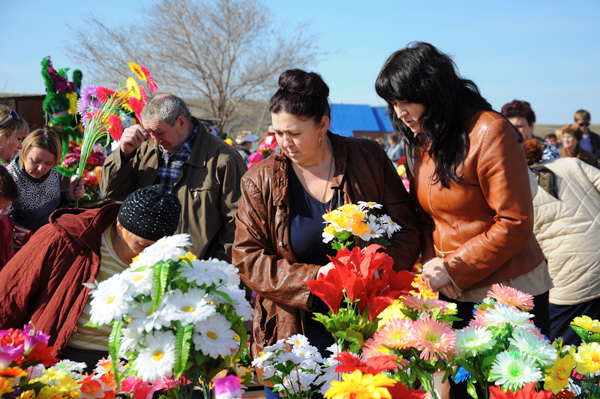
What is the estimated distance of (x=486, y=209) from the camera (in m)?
1.83

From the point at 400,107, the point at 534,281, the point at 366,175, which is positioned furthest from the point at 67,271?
the point at 534,281

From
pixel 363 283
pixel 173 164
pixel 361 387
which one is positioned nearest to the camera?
pixel 361 387

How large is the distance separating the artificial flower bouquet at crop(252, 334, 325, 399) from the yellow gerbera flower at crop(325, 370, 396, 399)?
354 millimetres

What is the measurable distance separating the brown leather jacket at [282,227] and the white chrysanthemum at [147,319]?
2.97ft

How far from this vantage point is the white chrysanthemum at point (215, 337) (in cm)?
93

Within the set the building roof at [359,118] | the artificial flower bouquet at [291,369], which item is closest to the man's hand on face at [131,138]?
the artificial flower bouquet at [291,369]

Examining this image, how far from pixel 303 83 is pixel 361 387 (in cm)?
130

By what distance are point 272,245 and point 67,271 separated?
2.62 feet

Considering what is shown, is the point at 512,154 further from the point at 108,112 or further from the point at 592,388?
the point at 108,112

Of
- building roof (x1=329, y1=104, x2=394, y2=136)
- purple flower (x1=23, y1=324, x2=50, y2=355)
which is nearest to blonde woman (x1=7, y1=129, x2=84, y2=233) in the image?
purple flower (x1=23, y1=324, x2=50, y2=355)

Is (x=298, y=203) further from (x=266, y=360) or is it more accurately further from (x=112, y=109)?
(x=112, y=109)

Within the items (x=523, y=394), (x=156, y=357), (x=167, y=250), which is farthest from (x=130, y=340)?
(x=523, y=394)

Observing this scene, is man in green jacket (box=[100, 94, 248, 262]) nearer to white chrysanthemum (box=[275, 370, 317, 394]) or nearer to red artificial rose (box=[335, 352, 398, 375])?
white chrysanthemum (box=[275, 370, 317, 394])

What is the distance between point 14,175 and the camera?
141 inches
